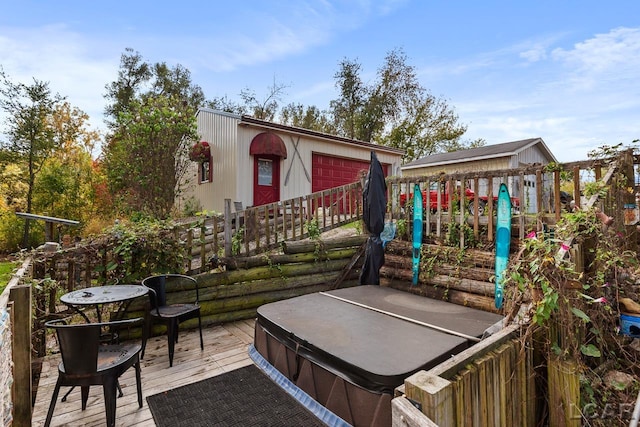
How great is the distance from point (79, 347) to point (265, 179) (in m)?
7.41

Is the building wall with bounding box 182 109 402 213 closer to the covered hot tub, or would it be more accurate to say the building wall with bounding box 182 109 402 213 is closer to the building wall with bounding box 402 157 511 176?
the building wall with bounding box 402 157 511 176

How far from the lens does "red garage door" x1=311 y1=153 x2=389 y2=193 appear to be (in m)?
10.3

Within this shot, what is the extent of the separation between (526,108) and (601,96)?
5.41 meters

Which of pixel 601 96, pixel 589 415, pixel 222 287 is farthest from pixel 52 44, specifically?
pixel 601 96

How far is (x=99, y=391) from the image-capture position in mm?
3012

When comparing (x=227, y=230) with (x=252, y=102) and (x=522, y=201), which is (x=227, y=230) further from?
(x=252, y=102)

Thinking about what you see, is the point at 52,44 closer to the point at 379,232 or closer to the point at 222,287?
the point at 222,287

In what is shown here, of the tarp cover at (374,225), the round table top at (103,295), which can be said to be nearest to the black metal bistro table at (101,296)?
the round table top at (103,295)

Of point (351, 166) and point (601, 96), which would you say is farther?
point (601, 96)

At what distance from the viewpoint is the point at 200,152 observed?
9.59 meters

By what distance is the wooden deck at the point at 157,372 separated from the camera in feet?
8.51

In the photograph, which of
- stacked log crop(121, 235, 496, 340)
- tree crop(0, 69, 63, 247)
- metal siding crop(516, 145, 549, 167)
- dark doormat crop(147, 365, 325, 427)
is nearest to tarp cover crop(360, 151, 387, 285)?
stacked log crop(121, 235, 496, 340)

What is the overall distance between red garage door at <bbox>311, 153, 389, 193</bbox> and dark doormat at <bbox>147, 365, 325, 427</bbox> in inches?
297

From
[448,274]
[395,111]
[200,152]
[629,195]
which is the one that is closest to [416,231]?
[448,274]
